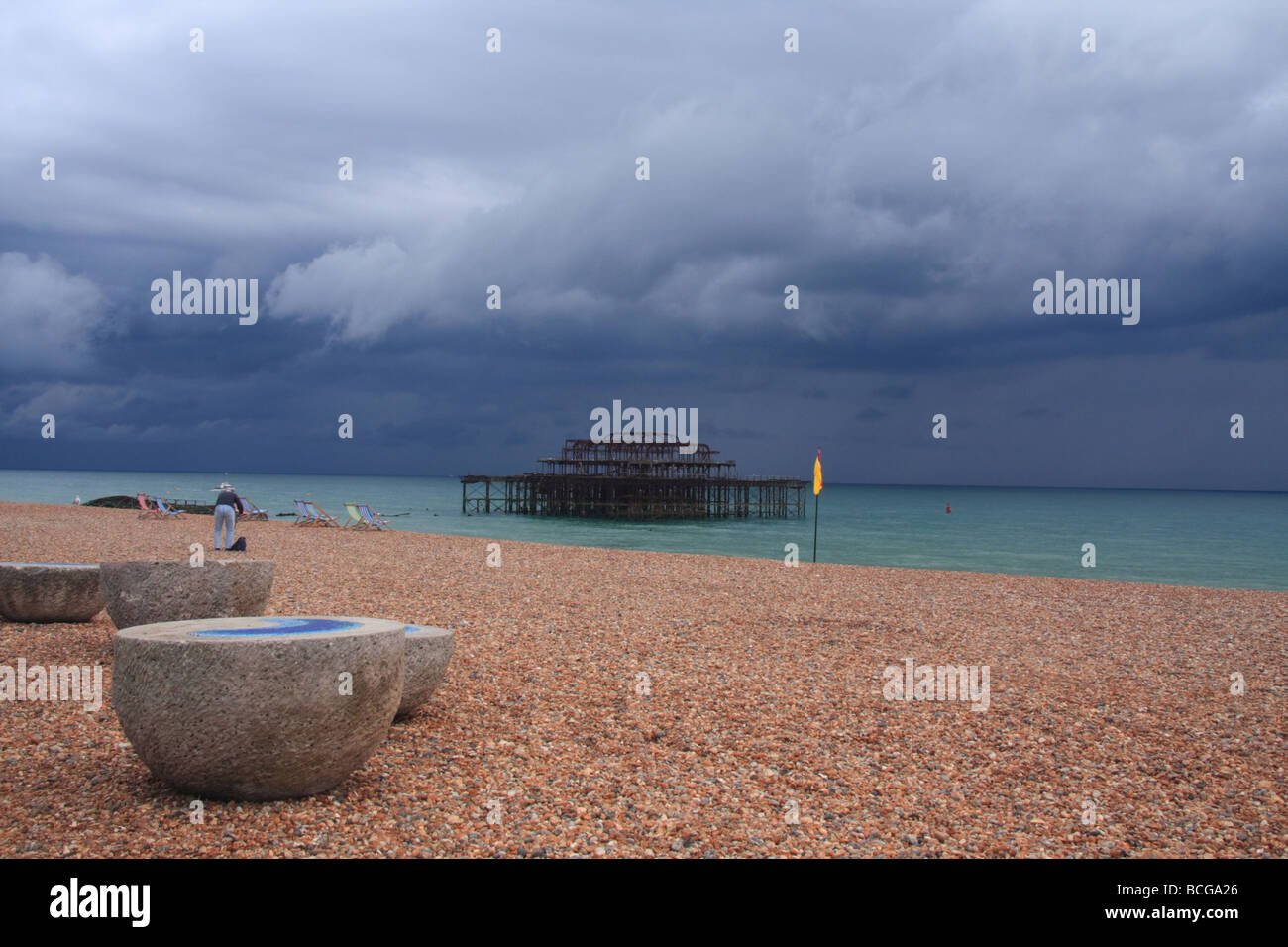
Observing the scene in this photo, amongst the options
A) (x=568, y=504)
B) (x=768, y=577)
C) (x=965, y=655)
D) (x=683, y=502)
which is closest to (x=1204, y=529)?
(x=683, y=502)

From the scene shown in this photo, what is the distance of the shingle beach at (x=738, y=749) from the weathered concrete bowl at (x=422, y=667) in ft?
0.56

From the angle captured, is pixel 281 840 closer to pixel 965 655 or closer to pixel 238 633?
pixel 238 633

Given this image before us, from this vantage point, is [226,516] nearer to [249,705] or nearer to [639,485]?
[249,705]

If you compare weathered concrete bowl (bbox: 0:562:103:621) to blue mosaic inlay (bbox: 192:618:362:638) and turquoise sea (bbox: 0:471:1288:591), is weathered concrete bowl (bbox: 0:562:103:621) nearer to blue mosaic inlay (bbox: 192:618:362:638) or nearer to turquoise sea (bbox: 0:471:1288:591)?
blue mosaic inlay (bbox: 192:618:362:638)

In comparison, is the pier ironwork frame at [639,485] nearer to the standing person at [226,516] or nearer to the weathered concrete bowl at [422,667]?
the standing person at [226,516]

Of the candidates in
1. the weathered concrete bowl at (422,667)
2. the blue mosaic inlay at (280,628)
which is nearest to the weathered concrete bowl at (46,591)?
the weathered concrete bowl at (422,667)

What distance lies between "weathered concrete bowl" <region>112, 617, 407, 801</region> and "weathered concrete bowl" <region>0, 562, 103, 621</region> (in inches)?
182

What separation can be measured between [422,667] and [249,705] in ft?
5.51

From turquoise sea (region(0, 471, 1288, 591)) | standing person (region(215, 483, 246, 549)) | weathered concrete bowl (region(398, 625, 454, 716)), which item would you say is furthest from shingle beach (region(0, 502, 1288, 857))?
turquoise sea (region(0, 471, 1288, 591))

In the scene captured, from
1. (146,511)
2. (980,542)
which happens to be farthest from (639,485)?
(146,511)

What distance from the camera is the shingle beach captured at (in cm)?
401

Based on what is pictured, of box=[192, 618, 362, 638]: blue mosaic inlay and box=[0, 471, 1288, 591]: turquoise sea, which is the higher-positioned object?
box=[192, 618, 362, 638]: blue mosaic inlay

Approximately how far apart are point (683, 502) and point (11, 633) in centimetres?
5750

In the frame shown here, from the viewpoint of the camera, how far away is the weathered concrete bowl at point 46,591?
7.86m
